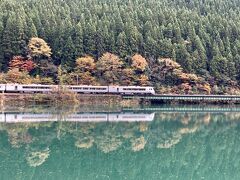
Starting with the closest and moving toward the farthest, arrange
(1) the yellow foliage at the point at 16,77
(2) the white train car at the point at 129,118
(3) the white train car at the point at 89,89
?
(2) the white train car at the point at 129,118
(3) the white train car at the point at 89,89
(1) the yellow foliage at the point at 16,77

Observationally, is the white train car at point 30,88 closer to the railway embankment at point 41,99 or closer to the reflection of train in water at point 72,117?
the railway embankment at point 41,99

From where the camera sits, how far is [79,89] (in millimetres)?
40125

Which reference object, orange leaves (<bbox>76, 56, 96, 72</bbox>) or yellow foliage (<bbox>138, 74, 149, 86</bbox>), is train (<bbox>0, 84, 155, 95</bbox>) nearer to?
yellow foliage (<bbox>138, 74, 149, 86</bbox>)

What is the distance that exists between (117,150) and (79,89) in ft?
76.4

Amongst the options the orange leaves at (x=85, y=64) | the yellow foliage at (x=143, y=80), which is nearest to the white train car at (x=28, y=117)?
the orange leaves at (x=85, y=64)

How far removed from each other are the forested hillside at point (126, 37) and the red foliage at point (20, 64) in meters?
0.99

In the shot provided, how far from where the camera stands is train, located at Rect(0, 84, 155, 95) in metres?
38.2

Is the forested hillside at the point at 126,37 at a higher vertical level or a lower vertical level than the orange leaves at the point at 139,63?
higher

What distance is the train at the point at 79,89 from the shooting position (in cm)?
3819

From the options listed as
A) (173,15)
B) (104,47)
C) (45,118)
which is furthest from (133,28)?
(45,118)

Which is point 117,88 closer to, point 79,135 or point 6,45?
point 6,45

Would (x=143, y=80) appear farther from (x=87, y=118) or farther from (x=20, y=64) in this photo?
(x=87, y=118)

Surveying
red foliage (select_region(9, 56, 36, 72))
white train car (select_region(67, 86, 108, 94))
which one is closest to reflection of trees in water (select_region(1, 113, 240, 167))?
white train car (select_region(67, 86, 108, 94))

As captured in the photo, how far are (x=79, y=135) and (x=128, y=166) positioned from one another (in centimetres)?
629
